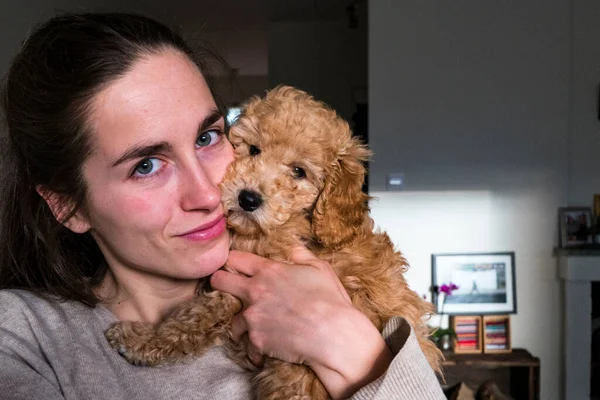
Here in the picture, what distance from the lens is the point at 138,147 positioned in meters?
1.28

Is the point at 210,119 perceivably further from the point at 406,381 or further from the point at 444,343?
the point at 444,343

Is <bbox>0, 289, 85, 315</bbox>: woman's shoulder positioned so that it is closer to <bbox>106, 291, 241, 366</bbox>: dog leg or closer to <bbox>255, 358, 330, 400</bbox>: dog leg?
<bbox>106, 291, 241, 366</bbox>: dog leg

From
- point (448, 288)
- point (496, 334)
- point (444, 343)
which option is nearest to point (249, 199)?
point (448, 288)

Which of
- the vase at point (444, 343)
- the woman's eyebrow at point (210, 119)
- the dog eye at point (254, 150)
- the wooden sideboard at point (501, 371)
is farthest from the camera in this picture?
the vase at point (444, 343)

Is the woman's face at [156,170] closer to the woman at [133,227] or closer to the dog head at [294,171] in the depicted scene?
the woman at [133,227]

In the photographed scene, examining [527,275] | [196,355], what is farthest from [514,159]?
[196,355]

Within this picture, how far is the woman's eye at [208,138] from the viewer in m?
1.43

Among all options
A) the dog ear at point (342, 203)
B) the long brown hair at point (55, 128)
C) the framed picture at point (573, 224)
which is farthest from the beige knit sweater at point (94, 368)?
the framed picture at point (573, 224)

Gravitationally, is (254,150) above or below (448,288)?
above

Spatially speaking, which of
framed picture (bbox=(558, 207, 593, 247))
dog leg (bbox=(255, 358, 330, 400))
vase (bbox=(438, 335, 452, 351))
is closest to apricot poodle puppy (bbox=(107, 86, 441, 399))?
dog leg (bbox=(255, 358, 330, 400))

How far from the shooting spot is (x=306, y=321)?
1.32m

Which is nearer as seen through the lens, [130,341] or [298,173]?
[130,341]

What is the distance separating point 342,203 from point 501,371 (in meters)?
4.61

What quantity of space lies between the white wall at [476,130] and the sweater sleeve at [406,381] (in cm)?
443
